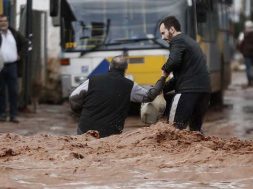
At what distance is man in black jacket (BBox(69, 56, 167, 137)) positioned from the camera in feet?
30.1

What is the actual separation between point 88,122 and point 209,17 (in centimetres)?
972

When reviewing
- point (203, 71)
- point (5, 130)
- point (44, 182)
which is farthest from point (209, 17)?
point (44, 182)

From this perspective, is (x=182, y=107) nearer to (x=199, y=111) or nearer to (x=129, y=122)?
(x=199, y=111)

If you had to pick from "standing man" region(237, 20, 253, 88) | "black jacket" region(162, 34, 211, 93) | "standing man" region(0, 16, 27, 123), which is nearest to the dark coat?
"standing man" region(237, 20, 253, 88)

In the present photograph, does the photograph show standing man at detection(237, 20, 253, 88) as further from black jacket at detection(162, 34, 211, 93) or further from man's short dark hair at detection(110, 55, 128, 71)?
man's short dark hair at detection(110, 55, 128, 71)

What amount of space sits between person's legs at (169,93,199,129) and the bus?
654 cm

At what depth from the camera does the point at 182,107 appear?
969 cm

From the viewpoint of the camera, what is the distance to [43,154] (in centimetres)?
748

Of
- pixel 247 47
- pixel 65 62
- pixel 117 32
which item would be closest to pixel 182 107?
pixel 117 32

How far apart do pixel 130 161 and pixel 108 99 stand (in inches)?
85.9

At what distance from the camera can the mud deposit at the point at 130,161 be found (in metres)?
6.61

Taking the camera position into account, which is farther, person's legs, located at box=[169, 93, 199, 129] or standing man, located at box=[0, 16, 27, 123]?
standing man, located at box=[0, 16, 27, 123]

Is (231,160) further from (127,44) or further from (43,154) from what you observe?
(127,44)

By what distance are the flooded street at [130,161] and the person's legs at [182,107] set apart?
1574 millimetres
